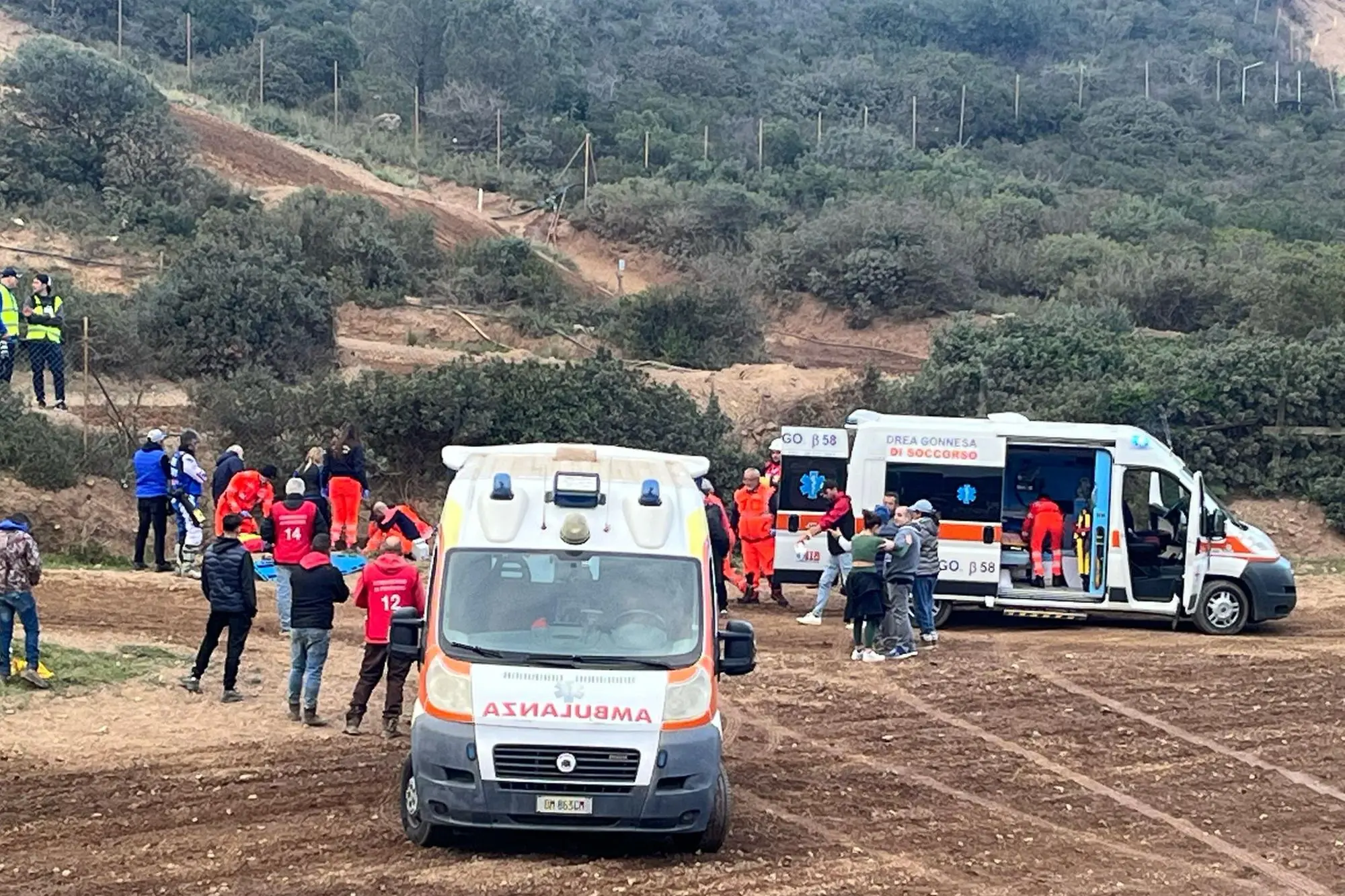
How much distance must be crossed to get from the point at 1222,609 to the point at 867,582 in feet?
16.4

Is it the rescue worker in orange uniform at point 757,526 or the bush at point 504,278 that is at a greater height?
the bush at point 504,278

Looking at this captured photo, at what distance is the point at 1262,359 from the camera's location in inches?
1107

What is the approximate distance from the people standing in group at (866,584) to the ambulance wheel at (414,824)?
284 inches

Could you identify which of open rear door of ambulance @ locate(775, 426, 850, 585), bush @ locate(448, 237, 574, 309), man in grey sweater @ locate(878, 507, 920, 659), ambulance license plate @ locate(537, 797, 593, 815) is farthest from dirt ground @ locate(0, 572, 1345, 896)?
bush @ locate(448, 237, 574, 309)

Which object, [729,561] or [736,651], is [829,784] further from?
[729,561]

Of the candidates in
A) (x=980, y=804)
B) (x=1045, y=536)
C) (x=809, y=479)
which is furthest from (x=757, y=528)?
(x=980, y=804)

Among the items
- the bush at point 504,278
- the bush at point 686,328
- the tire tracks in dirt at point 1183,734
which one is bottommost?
the tire tracks in dirt at point 1183,734

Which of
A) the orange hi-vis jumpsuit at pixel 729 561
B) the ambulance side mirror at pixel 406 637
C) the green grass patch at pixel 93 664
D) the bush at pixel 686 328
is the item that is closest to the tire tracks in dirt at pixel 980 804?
the ambulance side mirror at pixel 406 637

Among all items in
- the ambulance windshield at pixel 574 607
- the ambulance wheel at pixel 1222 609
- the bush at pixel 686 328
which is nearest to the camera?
the ambulance windshield at pixel 574 607

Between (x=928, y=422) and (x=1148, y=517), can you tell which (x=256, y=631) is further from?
(x=1148, y=517)

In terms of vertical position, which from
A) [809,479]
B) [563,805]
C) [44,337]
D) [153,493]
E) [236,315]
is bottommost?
[563,805]

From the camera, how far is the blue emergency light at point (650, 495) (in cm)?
1002

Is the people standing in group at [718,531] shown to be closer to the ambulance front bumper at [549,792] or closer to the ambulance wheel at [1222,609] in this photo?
the ambulance wheel at [1222,609]

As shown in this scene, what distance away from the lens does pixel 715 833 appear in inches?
384
